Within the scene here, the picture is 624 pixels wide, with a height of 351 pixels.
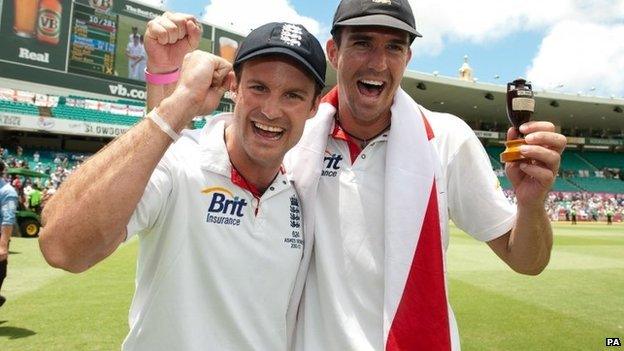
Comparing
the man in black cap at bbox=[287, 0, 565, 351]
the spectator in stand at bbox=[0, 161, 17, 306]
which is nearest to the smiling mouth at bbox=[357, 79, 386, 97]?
the man in black cap at bbox=[287, 0, 565, 351]

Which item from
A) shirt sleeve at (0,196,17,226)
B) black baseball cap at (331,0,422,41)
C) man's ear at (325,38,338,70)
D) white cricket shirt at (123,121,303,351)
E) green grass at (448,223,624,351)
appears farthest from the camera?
shirt sleeve at (0,196,17,226)

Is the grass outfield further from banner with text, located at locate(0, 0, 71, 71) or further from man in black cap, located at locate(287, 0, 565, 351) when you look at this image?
banner with text, located at locate(0, 0, 71, 71)

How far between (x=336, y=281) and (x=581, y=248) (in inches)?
664

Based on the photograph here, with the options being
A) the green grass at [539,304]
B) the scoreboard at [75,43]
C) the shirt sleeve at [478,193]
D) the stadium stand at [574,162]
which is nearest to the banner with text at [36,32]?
the scoreboard at [75,43]

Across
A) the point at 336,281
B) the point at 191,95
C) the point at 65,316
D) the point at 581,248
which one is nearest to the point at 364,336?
the point at 336,281

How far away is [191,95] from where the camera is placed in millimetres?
1892

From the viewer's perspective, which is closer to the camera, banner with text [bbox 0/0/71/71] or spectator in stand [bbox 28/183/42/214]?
spectator in stand [bbox 28/183/42/214]

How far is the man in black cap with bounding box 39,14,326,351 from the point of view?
1.72m

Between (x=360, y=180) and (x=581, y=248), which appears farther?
(x=581, y=248)

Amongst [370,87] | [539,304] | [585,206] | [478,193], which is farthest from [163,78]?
[585,206]

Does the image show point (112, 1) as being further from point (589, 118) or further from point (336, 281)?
point (589, 118)

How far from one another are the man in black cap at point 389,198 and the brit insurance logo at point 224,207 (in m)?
0.36

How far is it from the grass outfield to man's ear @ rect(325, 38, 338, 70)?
13.4 ft

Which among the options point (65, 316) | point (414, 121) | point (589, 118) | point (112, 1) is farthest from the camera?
point (589, 118)
